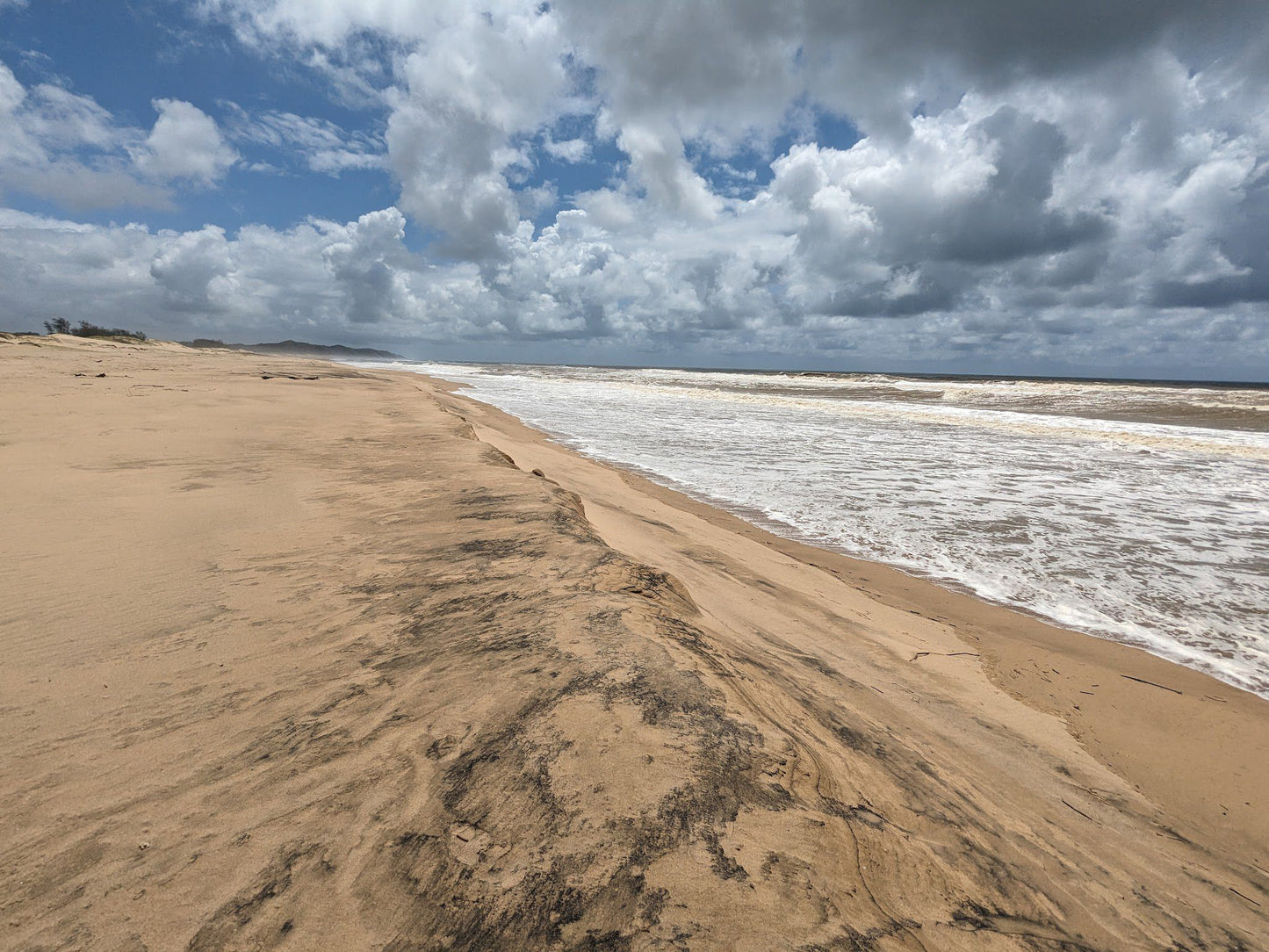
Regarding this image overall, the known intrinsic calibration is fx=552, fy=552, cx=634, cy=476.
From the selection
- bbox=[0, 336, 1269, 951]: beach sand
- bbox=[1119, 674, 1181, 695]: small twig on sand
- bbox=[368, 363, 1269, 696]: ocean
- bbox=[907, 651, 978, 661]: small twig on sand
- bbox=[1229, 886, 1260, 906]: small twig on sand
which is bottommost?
bbox=[368, 363, 1269, 696]: ocean

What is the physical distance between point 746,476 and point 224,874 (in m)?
9.01

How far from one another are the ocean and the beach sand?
89 centimetres

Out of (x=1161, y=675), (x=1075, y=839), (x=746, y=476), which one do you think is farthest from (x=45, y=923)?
(x=746, y=476)

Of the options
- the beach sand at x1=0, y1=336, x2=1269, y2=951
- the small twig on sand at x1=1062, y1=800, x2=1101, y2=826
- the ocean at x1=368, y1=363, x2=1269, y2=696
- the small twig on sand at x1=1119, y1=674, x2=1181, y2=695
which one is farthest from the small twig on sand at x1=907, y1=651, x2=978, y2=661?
the small twig on sand at x1=1062, y1=800, x2=1101, y2=826

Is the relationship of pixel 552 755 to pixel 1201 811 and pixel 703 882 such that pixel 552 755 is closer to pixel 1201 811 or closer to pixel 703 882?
pixel 703 882

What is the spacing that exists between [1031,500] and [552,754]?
9.13 m

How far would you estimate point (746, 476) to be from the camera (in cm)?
989

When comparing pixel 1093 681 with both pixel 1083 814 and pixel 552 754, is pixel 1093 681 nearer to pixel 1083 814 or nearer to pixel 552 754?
pixel 1083 814

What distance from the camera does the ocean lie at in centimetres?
488

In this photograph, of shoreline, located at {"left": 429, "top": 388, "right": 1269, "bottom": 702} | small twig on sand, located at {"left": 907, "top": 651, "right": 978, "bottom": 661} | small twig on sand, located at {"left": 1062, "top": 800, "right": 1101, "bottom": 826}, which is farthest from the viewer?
shoreline, located at {"left": 429, "top": 388, "right": 1269, "bottom": 702}

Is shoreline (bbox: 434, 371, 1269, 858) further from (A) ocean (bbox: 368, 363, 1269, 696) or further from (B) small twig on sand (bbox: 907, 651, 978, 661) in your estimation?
(A) ocean (bbox: 368, 363, 1269, 696)

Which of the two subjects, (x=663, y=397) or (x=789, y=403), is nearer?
(x=789, y=403)

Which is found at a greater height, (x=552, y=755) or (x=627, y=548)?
(x=552, y=755)

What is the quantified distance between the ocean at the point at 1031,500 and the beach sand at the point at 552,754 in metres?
0.89
